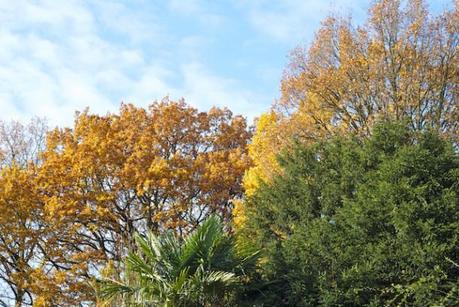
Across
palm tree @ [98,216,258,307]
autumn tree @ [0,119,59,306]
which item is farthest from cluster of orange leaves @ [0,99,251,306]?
palm tree @ [98,216,258,307]

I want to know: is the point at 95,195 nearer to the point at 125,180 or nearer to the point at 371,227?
the point at 125,180

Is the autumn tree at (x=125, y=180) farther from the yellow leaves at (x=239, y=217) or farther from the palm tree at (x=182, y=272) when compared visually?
the palm tree at (x=182, y=272)

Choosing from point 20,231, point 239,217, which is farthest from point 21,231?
point 239,217

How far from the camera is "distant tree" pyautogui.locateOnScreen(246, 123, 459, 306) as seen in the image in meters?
9.01

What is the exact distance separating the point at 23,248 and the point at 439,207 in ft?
43.7

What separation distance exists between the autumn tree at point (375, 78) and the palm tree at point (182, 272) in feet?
18.6

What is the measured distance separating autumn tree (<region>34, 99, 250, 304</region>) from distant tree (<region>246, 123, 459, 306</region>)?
6809 mm

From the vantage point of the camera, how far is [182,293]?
9.22 meters

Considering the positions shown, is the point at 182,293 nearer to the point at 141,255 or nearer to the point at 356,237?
the point at 141,255

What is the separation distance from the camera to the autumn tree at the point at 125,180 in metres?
18.5

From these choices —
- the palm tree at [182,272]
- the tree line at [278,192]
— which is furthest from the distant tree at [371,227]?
the palm tree at [182,272]

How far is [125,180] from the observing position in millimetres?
19203

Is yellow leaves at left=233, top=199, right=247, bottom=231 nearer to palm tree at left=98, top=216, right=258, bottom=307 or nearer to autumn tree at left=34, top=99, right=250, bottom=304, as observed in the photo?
autumn tree at left=34, top=99, right=250, bottom=304

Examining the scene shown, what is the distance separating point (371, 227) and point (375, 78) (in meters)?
5.48
